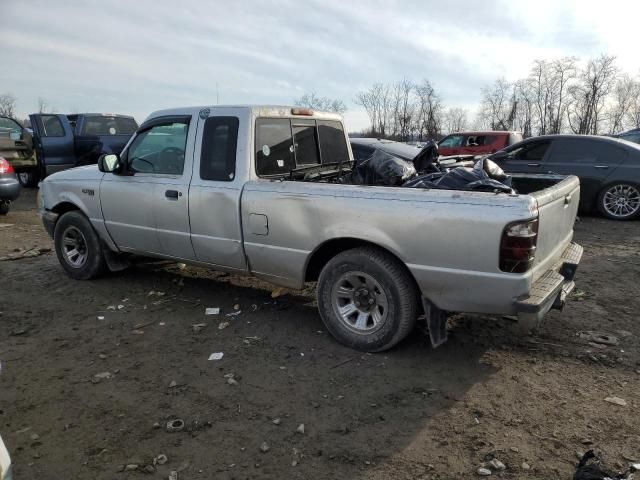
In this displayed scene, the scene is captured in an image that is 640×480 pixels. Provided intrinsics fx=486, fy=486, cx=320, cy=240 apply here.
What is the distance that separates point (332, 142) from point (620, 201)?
6746mm

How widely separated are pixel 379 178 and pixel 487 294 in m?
1.36

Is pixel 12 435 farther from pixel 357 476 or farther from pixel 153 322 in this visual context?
pixel 357 476

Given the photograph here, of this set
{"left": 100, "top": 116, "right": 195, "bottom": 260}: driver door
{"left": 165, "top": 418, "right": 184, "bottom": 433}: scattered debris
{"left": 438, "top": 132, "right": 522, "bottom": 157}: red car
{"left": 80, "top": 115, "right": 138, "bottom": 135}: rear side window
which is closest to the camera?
{"left": 165, "top": 418, "right": 184, "bottom": 433}: scattered debris

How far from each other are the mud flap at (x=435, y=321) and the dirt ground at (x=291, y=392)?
24cm

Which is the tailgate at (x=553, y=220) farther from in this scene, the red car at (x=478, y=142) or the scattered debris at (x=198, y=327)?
the red car at (x=478, y=142)

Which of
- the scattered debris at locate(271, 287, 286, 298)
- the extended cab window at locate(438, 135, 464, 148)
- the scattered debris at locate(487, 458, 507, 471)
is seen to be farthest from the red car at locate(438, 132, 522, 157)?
the scattered debris at locate(487, 458, 507, 471)

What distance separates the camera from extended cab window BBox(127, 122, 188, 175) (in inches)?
182

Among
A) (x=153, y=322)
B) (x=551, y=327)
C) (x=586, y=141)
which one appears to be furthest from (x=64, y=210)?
(x=586, y=141)

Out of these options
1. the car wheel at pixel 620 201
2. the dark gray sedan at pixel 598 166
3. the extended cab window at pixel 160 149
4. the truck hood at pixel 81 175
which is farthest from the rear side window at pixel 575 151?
the truck hood at pixel 81 175

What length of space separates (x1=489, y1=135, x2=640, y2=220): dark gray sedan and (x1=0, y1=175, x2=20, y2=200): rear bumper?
953cm

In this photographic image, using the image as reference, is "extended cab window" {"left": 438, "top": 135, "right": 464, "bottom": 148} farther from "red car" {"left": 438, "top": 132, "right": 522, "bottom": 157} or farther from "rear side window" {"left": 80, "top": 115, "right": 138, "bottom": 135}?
"rear side window" {"left": 80, "top": 115, "right": 138, "bottom": 135}

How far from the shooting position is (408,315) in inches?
141

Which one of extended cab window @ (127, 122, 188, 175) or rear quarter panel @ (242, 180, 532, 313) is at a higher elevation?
extended cab window @ (127, 122, 188, 175)

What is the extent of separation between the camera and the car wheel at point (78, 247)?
215 inches
